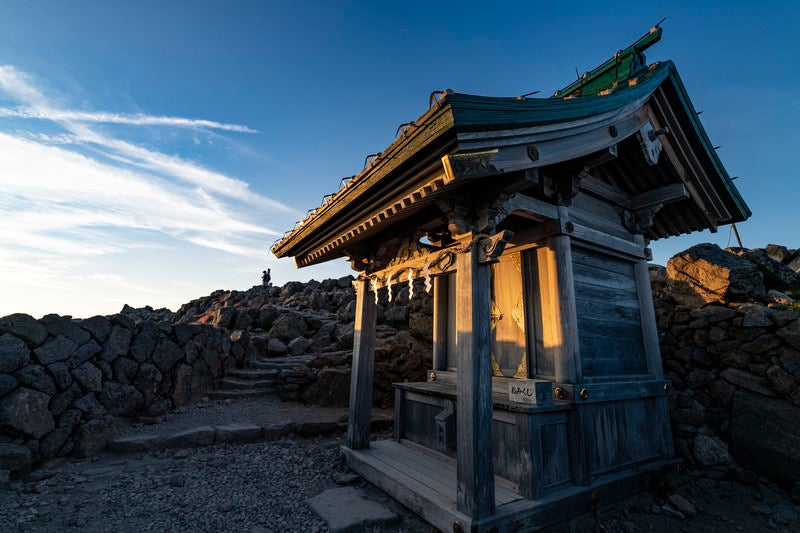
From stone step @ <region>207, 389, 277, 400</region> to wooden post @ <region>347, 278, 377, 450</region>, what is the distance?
15.2 feet

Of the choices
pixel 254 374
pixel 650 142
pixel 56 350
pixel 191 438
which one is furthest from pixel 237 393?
pixel 650 142

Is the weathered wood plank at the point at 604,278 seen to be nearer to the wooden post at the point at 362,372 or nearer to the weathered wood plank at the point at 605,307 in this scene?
the weathered wood plank at the point at 605,307

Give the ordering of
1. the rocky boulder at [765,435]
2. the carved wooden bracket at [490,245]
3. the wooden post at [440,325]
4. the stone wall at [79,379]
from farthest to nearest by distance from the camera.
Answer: the wooden post at [440,325], the stone wall at [79,379], the rocky boulder at [765,435], the carved wooden bracket at [490,245]

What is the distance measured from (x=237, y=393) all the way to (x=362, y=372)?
16.9ft

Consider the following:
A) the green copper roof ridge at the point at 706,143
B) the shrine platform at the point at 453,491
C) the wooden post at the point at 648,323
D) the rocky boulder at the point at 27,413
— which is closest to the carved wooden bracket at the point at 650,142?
the green copper roof ridge at the point at 706,143

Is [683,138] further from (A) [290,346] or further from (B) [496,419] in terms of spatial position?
(A) [290,346]

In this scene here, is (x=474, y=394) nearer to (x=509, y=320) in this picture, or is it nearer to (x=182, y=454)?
(x=509, y=320)

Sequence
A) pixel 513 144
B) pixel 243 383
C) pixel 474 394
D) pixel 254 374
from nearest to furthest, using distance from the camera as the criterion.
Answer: pixel 513 144 < pixel 474 394 < pixel 243 383 < pixel 254 374

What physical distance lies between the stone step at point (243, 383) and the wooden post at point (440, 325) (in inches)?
226

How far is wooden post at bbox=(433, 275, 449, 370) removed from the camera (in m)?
6.05

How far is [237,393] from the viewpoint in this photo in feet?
29.5

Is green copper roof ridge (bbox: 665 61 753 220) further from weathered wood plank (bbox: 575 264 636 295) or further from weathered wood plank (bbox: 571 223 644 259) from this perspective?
weathered wood plank (bbox: 575 264 636 295)

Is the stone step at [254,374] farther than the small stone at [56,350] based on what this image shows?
Yes

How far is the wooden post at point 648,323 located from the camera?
5137 millimetres
